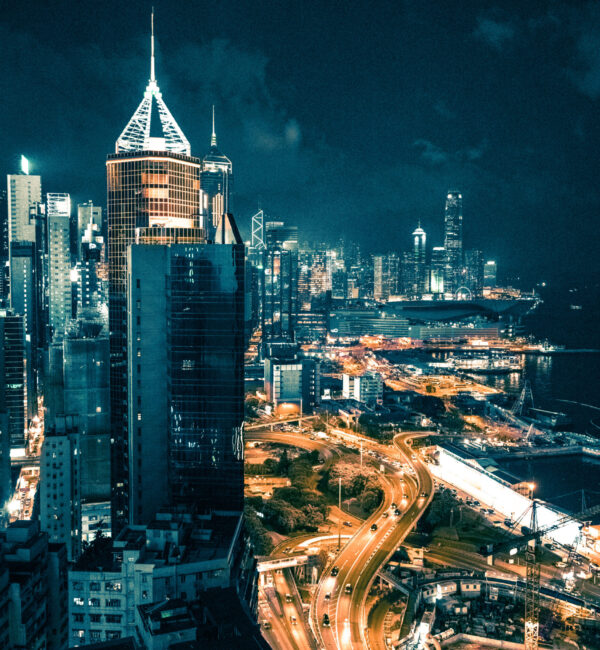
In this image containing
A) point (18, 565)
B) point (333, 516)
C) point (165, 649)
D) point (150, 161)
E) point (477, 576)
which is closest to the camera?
point (165, 649)

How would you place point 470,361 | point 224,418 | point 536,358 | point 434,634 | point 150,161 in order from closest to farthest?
point 434,634 < point 224,418 < point 150,161 < point 470,361 < point 536,358

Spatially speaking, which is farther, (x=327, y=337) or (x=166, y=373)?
(x=327, y=337)

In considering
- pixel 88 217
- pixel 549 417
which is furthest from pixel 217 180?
pixel 549 417

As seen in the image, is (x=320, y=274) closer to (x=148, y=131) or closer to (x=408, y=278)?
(x=408, y=278)

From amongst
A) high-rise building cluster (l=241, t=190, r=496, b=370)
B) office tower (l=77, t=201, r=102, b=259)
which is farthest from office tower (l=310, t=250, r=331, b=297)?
office tower (l=77, t=201, r=102, b=259)

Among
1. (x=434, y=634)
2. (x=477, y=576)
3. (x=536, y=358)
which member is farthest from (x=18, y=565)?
(x=536, y=358)

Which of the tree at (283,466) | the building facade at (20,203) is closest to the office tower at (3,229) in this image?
the building facade at (20,203)

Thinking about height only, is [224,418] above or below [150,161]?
below

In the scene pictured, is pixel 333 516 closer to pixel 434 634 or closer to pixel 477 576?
pixel 477 576
